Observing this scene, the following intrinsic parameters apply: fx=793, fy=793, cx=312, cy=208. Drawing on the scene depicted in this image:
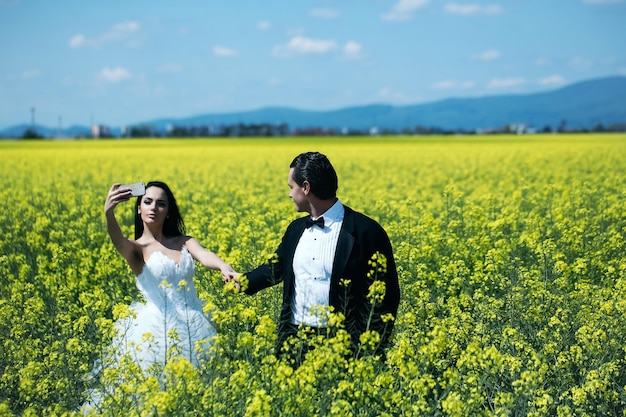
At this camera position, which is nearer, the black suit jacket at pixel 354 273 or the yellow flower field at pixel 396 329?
the yellow flower field at pixel 396 329

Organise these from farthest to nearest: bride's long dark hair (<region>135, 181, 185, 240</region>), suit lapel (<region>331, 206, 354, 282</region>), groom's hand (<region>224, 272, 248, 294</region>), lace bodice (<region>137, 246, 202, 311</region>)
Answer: bride's long dark hair (<region>135, 181, 185, 240</region>) < lace bodice (<region>137, 246, 202, 311</region>) < groom's hand (<region>224, 272, 248, 294</region>) < suit lapel (<region>331, 206, 354, 282</region>)

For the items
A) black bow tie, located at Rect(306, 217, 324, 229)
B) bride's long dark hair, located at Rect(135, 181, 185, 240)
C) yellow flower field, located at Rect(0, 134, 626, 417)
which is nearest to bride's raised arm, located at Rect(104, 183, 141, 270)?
bride's long dark hair, located at Rect(135, 181, 185, 240)

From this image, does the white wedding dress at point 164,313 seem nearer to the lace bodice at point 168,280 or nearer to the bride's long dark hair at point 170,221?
the lace bodice at point 168,280

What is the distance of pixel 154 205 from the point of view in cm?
578

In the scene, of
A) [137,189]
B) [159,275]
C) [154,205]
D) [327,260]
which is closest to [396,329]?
[327,260]

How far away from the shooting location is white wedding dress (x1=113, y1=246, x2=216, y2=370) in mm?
5625

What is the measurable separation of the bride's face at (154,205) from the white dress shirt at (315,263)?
1.16 meters

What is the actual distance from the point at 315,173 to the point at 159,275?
59.5 inches

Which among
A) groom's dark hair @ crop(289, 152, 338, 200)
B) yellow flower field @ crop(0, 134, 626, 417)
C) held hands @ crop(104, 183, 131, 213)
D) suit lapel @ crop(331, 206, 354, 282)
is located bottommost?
yellow flower field @ crop(0, 134, 626, 417)

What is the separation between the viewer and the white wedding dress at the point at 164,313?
562cm

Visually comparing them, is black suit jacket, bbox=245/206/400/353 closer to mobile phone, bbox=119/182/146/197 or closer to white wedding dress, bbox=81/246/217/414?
white wedding dress, bbox=81/246/217/414

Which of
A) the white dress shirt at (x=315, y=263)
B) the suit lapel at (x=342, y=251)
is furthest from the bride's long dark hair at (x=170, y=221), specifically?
the suit lapel at (x=342, y=251)

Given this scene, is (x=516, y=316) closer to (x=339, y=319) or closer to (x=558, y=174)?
(x=339, y=319)

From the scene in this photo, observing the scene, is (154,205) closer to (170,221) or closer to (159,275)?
(170,221)
